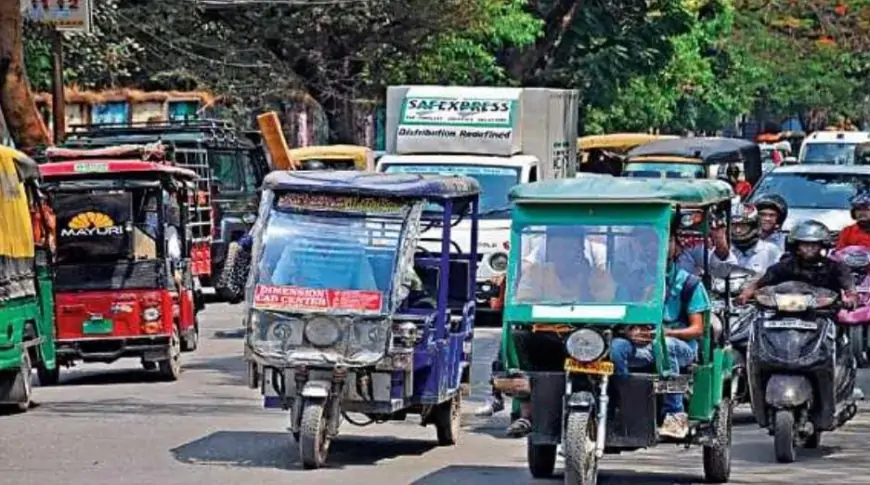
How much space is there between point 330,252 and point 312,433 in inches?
A: 55.4

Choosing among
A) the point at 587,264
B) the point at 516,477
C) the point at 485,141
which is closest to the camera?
the point at 587,264

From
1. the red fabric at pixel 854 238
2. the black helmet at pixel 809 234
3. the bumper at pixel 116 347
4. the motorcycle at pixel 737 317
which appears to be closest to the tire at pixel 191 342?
the bumper at pixel 116 347

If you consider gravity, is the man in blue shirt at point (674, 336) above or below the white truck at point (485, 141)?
Answer: below

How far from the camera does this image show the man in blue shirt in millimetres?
11445

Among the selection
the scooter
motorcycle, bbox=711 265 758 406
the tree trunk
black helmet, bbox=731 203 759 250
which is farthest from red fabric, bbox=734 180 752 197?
the scooter

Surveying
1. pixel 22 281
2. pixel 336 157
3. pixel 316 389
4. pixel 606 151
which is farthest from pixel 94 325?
pixel 606 151

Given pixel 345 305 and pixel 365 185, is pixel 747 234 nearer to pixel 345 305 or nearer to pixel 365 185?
pixel 365 185

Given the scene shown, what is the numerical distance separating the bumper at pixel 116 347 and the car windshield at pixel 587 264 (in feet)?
26.0

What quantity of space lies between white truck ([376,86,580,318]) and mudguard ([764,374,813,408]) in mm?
9816

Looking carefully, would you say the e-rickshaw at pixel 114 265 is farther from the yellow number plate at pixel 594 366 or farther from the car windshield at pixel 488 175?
the yellow number plate at pixel 594 366

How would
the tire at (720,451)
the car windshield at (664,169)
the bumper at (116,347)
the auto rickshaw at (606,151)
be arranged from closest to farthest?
the tire at (720,451) → the bumper at (116,347) → the car windshield at (664,169) → the auto rickshaw at (606,151)

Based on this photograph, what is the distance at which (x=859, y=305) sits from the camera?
1506 cm

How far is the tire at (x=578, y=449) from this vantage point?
10938 mm

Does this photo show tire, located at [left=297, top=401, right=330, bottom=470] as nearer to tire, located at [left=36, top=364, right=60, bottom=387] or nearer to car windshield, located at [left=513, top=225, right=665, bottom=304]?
car windshield, located at [left=513, top=225, right=665, bottom=304]
